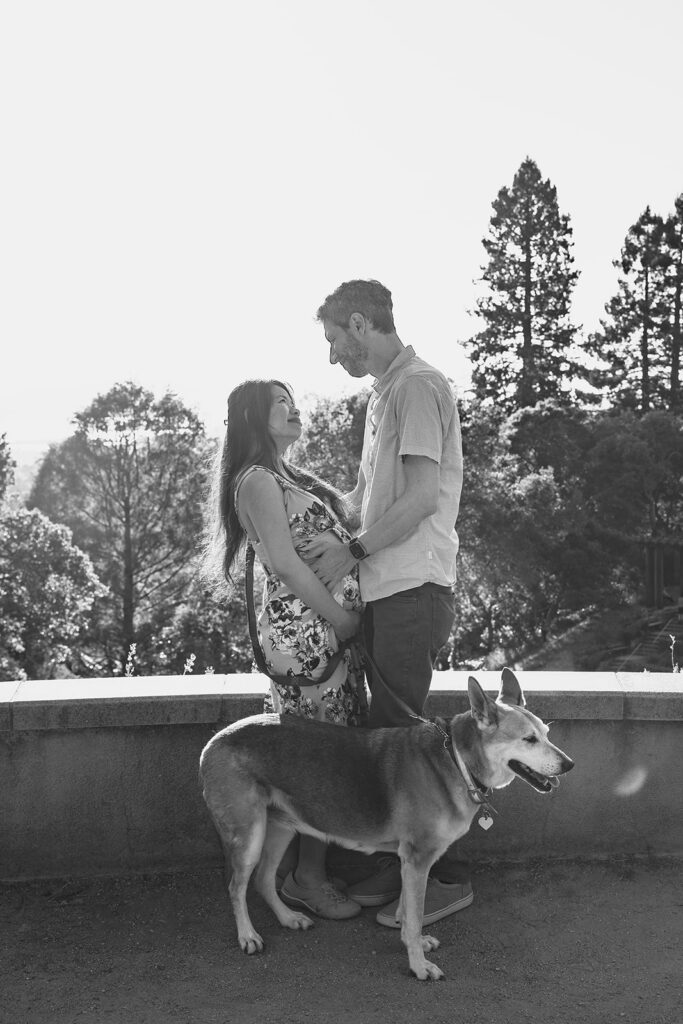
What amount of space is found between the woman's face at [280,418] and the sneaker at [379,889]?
2073mm

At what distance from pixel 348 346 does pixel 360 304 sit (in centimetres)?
20

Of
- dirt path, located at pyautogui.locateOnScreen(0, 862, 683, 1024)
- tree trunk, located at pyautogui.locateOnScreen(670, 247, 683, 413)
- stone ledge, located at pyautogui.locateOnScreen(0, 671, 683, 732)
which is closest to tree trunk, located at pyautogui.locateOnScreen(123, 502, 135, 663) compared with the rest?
tree trunk, located at pyautogui.locateOnScreen(670, 247, 683, 413)

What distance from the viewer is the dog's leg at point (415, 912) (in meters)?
4.06

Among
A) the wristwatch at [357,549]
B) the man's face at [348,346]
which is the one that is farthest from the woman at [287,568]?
the man's face at [348,346]

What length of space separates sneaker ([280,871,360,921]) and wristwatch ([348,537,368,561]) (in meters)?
1.61

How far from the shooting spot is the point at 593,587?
47656mm

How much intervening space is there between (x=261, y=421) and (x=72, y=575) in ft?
96.7

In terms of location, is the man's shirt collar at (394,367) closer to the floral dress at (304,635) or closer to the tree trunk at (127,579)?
the floral dress at (304,635)

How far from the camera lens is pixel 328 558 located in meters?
4.46

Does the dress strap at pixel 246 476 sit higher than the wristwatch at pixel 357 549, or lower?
higher

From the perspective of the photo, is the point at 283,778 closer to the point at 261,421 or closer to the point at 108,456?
the point at 261,421

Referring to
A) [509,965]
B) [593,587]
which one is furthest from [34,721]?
[593,587]

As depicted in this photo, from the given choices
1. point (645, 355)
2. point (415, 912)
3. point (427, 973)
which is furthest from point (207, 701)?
point (645, 355)

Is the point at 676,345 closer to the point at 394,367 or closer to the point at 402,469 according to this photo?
the point at 394,367
